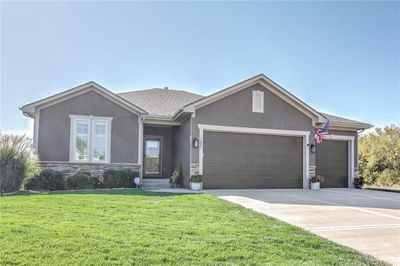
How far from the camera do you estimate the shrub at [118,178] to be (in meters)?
14.0

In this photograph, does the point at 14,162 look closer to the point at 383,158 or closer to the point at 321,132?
the point at 321,132

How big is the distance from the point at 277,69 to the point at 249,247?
1360 centimetres

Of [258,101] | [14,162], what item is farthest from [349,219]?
[14,162]

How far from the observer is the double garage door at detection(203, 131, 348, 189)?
46.9ft

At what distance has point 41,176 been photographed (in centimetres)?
1312

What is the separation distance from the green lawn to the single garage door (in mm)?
6736

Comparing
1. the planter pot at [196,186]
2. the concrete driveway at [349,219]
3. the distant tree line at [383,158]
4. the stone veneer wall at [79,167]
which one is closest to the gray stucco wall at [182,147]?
the planter pot at [196,186]

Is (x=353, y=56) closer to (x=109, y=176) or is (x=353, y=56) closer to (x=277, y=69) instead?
(x=277, y=69)

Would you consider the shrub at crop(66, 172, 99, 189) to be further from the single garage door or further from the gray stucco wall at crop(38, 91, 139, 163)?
the single garage door

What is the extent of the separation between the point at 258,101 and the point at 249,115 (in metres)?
0.80

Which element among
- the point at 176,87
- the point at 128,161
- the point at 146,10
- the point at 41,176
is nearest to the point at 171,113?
the point at 128,161

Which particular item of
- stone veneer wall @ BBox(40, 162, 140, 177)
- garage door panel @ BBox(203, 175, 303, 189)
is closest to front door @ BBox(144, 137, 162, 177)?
stone veneer wall @ BBox(40, 162, 140, 177)

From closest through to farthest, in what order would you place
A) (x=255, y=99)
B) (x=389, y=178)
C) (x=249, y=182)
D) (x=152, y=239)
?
1. (x=152, y=239)
2. (x=249, y=182)
3. (x=255, y=99)
4. (x=389, y=178)

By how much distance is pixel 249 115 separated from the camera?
582 inches
